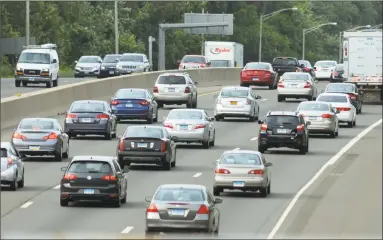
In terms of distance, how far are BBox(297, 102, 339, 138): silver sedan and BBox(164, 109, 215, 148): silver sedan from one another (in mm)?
6113

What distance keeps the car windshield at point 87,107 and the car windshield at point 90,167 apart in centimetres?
1906

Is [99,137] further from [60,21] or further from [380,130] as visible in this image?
[60,21]

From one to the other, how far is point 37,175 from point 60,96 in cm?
2180

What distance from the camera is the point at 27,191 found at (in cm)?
4469

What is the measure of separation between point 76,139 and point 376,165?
40.7 metres

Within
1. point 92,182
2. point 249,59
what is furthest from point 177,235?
point 249,59

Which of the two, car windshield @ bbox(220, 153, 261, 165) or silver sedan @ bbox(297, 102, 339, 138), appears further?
silver sedan @ bbox(297, 102, 339, 138)

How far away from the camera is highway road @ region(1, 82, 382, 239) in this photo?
35781 millimetres

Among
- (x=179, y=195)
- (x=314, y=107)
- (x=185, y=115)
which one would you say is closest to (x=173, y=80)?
(x=314, y=107)

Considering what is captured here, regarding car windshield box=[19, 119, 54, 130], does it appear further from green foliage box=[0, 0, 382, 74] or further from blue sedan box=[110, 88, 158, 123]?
green foliage box=[0, 0, 382, 74]

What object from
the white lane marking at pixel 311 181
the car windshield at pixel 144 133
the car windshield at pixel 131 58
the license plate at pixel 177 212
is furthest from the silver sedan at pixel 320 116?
the car windshield at pixel 131 58

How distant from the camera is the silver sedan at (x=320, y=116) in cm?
6359

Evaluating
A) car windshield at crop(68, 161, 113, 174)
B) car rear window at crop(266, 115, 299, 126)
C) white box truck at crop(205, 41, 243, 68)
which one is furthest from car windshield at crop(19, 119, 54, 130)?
white box truck at crop(205, 41, 243, 68)

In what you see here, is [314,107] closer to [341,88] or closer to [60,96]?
[60,96]
